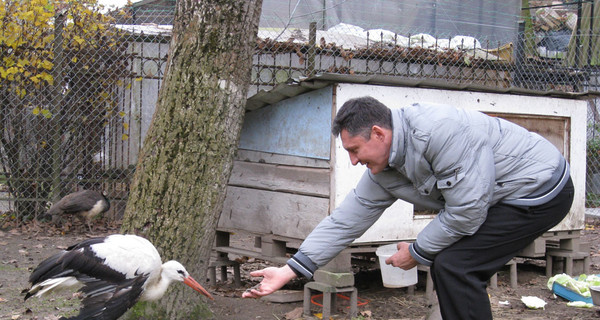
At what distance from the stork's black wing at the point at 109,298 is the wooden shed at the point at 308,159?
175 centimetres

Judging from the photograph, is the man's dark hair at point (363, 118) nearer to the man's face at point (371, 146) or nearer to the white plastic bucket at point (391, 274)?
the man's face at point (371, 146)

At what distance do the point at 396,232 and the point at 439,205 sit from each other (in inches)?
92.7

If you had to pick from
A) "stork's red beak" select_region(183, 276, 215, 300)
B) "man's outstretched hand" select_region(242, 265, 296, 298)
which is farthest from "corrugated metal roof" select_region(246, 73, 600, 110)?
"man's outstretched hand" select_region(242, 265, 296, 298)

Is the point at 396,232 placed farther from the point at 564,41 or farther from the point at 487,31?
the point at 564,41

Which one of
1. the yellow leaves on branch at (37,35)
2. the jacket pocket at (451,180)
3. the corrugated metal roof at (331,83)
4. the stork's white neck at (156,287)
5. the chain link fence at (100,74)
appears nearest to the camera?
the jacket pocket at (451,180)

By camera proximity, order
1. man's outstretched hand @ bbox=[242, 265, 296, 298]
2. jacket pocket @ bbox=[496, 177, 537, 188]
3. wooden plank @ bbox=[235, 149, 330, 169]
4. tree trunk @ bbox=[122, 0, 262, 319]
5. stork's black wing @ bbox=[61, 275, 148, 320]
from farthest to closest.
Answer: wooden plank @ bbox=[235, 149, 330, 169] → tree trunk @ bbox=[122, 0, 262, 319] → stork's black wing @ bbox=[61, 275, 148, 320] → man's outstretched hand @ bbox=[242, 265, 296, 298] → jacket pocket @ bbox=[496, 177, 537, 188]

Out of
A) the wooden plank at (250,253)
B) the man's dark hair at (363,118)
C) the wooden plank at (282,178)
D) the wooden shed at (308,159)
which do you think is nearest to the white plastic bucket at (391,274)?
the wooden shed at (308,159)

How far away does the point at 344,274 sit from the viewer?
546 centimetres

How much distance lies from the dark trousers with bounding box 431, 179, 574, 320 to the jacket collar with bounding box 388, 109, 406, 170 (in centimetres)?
55

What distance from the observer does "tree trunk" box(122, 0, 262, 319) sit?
4.72 meters

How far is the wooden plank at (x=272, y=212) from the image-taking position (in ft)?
18.4

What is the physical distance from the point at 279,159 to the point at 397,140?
9.71ft

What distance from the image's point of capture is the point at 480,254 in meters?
3.36

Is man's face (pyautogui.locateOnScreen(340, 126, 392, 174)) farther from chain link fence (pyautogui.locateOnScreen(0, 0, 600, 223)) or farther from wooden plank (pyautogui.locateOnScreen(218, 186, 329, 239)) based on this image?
chain link fence (pyautogui.locateOnScreen(0, 0, 600, 223))
